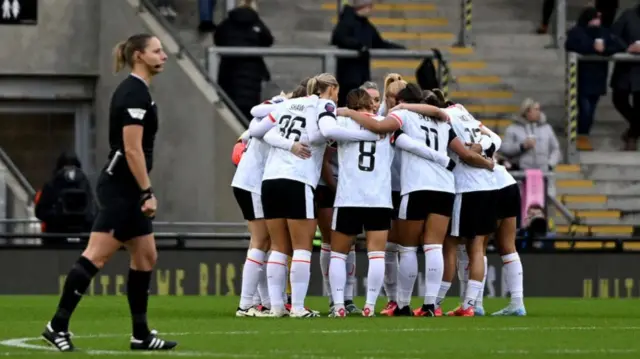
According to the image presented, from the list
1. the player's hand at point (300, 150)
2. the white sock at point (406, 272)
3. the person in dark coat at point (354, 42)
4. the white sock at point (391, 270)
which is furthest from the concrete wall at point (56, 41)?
the player's hand at point (300, 150)

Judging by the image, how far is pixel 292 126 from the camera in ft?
57.5

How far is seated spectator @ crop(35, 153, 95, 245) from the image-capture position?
24.7 meters

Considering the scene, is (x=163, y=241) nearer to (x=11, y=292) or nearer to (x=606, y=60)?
(x=11, y=292)

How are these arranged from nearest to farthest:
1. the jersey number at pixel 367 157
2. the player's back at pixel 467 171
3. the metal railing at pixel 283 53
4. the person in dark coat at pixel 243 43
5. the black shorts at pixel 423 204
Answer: the jersey number at pixel 367 157 → the black shorts at pixel 423 204 → the player's back at pixel 467 171 → the metal railing at pixel 283 53 → the person in dark coat at pixel 243 43

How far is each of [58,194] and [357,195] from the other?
810 centimetres

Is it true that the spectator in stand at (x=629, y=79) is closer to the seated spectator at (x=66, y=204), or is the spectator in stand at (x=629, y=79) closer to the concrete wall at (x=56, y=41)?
the concrete wall at (x=56, y=41)

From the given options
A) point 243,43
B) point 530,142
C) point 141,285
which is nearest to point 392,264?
point 141,285

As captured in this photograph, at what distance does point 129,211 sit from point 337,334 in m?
2.38

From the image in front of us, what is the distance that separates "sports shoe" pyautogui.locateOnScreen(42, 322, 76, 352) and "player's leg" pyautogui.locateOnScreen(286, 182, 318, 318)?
13.6ft

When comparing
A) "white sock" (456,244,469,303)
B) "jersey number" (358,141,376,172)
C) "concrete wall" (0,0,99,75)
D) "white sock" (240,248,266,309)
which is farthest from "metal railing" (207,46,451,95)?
"jersey number" (358,141,376,172)

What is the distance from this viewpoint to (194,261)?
24.6 m

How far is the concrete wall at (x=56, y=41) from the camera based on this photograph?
29.1 metres

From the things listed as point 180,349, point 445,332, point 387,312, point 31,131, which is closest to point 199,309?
point 387,312

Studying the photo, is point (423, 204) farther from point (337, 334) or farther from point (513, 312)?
point (337, 334)
